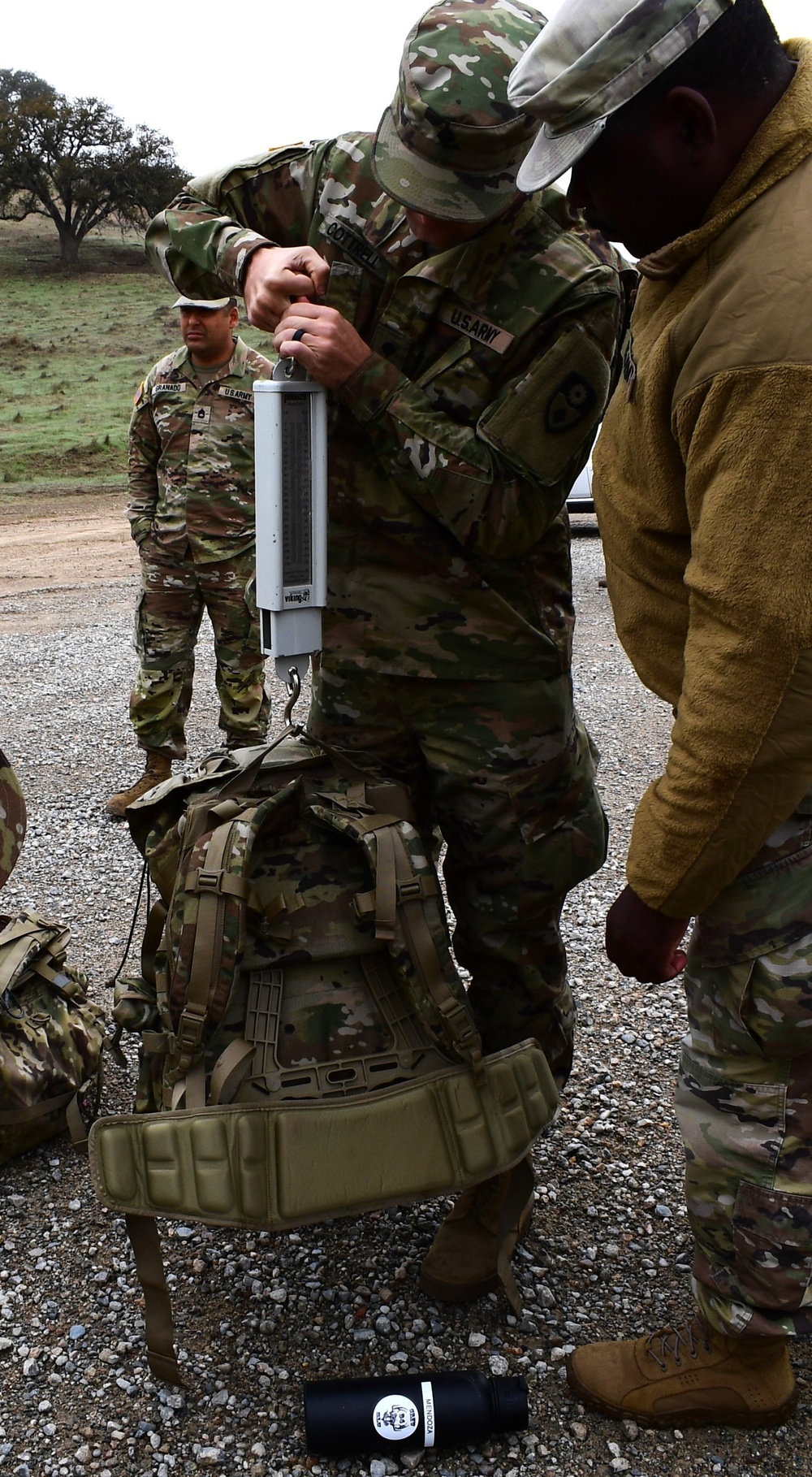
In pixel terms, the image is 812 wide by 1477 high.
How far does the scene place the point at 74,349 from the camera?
26500 mm

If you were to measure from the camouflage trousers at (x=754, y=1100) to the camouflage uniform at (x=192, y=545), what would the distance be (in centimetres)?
381

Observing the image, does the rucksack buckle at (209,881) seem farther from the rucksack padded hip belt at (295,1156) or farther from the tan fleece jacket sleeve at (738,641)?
the tan fleece jacket sleeve at (738,641)

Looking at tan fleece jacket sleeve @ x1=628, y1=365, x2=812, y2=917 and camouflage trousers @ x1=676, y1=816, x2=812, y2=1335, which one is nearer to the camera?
tan fleece jacket sleeve @ x1=628, y1=365, x2=812, y2=917

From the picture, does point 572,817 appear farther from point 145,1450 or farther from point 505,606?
point 145,1450

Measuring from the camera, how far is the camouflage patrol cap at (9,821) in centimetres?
281

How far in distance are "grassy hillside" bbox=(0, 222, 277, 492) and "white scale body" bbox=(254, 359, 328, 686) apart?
11.1 metres

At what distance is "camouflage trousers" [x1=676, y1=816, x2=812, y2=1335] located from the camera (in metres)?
1.85

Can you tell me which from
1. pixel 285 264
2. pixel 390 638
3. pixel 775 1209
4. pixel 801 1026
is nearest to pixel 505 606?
pixel 390 638

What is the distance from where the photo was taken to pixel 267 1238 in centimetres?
270

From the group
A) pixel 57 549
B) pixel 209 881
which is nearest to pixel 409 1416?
pixel 209 881

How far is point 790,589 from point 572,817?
1.03 meters

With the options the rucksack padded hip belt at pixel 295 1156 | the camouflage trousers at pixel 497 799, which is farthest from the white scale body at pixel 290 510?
the rucksack padded hip belt at pixel 295 1156

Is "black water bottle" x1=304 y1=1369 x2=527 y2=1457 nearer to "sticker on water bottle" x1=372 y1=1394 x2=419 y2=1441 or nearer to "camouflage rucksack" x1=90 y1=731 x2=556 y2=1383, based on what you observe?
"sticker on water bottle" x1=372 y1=1394 x2=419 y2=1441

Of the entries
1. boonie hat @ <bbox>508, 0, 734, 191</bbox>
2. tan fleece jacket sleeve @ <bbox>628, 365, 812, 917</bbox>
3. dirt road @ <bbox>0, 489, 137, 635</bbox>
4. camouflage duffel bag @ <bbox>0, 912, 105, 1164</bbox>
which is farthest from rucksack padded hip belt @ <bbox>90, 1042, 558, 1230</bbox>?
dirt road @ <bbox>0, 489, 137, 635</bbox>
